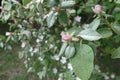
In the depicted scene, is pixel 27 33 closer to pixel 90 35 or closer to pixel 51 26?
pixel 51 26

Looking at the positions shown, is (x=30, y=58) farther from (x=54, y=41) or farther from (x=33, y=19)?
(x=33, y=19)

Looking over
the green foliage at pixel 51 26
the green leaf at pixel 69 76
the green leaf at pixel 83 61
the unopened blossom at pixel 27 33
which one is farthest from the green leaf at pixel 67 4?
the unopened blossom at pixel 27 33

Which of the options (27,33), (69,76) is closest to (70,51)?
(69,76)

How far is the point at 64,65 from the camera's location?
252cm

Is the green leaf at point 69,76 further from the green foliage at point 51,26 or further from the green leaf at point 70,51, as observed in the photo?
the green leaf at point 70,51

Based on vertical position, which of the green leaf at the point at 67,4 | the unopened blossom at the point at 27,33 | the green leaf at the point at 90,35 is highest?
the green leaf at the point at 90,35

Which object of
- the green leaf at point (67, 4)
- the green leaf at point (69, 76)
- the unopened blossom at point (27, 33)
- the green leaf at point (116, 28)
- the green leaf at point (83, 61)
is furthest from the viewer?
the unopened blossom at point (27, 33)

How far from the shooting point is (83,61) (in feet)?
3.37

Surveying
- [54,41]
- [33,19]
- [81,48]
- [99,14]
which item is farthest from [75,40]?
[54,41]

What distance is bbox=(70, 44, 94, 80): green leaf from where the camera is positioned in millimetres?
1016

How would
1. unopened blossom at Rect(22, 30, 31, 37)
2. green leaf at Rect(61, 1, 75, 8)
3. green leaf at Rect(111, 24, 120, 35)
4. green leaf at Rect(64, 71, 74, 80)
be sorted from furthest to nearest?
1. unopened blossom at Rect(22, 30, 31, 37)
2. green leaf at Rect(64, 71, 74, 80)
3. green leaf at Rect(61, 1, 75, 8)
4. green leaf at Rect(111, 24, 120, 35)

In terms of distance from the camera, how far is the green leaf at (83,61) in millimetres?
1016

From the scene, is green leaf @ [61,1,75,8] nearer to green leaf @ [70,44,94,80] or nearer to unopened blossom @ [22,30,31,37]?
green leaf @ [70,44,94,80]

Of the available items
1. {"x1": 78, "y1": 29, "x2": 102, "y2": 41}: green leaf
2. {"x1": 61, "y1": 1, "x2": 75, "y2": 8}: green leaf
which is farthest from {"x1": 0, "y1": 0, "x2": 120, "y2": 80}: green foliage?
{"x1": 78, "y1": 29, "x2": 102, "y2": 41}: green leaf
